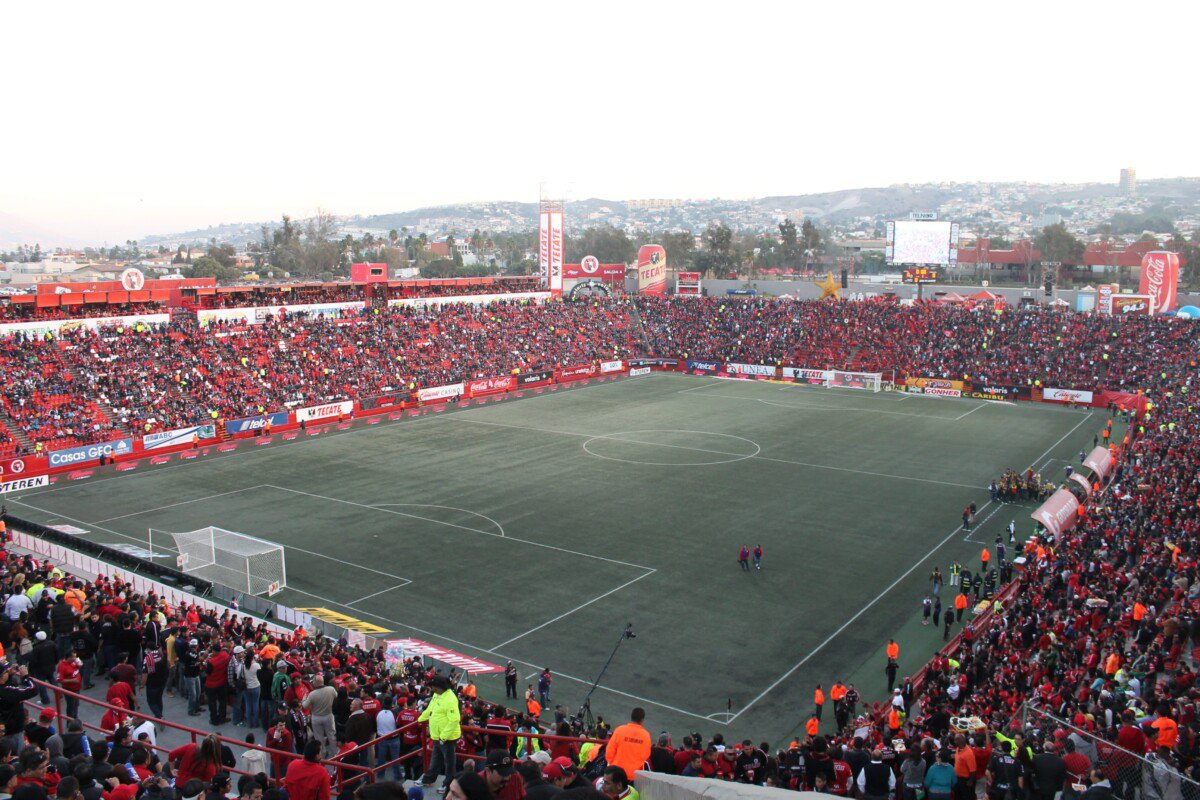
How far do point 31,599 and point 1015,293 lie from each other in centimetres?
8870

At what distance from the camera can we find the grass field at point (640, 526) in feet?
85.0

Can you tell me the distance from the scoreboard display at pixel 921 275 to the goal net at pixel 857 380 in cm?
1245

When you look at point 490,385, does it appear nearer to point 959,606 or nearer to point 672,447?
point 672,447

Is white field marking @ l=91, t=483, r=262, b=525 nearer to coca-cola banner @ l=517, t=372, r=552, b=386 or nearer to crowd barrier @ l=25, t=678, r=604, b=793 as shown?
crowd barrier @ l=25, t=678, r=604, b=793

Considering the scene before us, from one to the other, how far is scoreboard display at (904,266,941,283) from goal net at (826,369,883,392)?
490 inches

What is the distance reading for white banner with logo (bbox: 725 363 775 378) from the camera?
258 feet

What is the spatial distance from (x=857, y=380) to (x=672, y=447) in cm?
2806

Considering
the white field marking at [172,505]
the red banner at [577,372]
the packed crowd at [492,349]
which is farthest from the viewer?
the red banner at [577,372]

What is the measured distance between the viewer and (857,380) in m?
75.1

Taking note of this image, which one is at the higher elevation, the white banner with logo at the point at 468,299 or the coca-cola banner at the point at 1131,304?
the white banner with logo at the point at 468,299

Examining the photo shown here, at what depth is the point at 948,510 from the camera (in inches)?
1591

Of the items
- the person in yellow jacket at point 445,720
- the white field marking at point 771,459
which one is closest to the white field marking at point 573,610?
the person in yellow jacket at point 445,720

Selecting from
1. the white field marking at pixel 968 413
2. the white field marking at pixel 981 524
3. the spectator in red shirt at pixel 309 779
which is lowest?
the white field marking at pixel 968 413

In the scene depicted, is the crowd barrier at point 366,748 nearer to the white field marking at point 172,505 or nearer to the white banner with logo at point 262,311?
the white field marking at point 172,505
